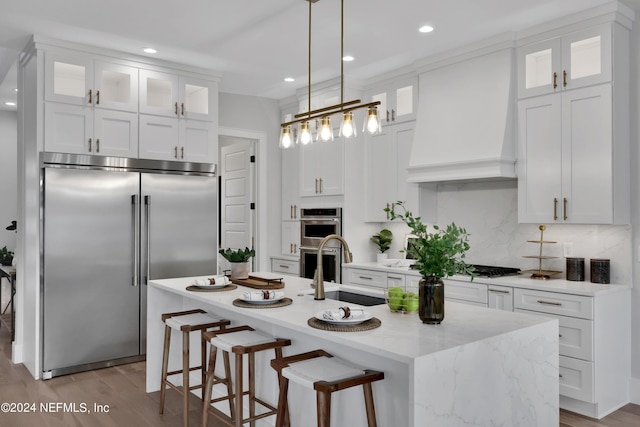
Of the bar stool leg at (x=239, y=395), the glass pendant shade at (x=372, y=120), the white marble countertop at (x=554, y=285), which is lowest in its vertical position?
the bar stool leg at (x=239, y=395)

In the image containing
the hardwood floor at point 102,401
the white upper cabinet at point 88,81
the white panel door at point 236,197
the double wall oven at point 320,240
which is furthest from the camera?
the white panel door at point 236,197

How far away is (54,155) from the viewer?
4.07 metres

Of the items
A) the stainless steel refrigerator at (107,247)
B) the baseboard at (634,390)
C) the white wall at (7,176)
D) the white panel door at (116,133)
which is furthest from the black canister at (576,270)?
the white wall at (7,176)


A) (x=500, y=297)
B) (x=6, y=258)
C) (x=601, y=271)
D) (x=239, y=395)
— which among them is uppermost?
(x=601, y=271)

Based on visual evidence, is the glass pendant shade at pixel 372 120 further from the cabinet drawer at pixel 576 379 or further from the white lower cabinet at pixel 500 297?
the cabinet drawer at pixel 576 379

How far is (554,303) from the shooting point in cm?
344

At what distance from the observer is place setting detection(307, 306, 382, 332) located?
2115 millimetres

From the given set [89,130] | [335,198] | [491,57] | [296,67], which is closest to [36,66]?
[89,130]

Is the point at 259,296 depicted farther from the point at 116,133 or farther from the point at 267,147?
the point at 267,147

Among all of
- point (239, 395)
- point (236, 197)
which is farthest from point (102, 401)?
point (236, 197)

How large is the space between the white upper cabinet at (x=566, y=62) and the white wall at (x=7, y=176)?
6.29 metres

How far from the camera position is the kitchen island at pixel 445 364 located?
1781 millimetres

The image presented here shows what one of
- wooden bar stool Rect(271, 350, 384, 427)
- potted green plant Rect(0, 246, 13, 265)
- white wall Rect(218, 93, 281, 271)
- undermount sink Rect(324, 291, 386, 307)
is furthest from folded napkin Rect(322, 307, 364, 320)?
potted green plant Rect(0, 246, 13, 265)

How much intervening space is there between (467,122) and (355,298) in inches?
75.5
